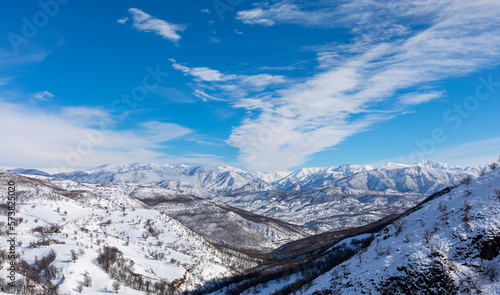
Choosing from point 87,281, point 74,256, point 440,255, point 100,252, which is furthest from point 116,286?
point 440,255

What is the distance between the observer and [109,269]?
4606 cm

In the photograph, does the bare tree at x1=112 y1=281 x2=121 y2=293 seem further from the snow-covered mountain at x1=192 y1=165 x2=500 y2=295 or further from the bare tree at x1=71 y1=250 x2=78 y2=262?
the snow-covered mountain at x1=192 y1=165 x2=500 y2=295

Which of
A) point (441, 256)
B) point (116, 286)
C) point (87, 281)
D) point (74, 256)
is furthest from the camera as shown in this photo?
→ point (74, 256)

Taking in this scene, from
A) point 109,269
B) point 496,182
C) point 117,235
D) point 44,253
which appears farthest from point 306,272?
point 117,235

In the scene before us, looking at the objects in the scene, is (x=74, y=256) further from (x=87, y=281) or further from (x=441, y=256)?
(x=441, y=256)

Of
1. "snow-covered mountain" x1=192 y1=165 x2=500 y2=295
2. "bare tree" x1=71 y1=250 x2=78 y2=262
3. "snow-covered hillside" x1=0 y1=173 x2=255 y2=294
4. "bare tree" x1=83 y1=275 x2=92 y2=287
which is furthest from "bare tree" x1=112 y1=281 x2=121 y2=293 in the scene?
"snow-covered mountain" x1=192 y1=165 x2=500 y2=295

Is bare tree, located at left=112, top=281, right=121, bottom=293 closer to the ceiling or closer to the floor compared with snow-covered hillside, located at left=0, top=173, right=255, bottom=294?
closer to the floor

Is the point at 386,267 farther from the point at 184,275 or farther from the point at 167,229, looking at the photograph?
the point at 167,229

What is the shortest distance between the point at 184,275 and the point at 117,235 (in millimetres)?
29169

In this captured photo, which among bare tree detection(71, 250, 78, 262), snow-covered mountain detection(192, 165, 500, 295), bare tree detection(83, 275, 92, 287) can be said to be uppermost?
snow-covered mountain detection(192, 165, 500, 295)

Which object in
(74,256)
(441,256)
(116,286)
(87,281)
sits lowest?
(116,286)

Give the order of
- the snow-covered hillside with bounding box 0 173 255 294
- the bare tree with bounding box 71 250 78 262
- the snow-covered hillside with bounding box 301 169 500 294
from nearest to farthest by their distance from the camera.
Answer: the snow-covered hillside with bounding box 301 169 500 294
the snow-covered hillside with bounding box 0 173 255 294
the bare tree with bounding box 71 250 78 262

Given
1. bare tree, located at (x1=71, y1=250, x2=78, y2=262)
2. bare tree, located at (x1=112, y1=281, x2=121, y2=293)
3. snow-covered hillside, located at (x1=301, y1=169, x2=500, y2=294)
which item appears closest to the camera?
snow-covered hillside, located at (x1=301, y1=169, x2=500, y2=294)

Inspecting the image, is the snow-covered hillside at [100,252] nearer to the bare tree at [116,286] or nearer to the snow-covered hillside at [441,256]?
the bare tree at [116,286]
